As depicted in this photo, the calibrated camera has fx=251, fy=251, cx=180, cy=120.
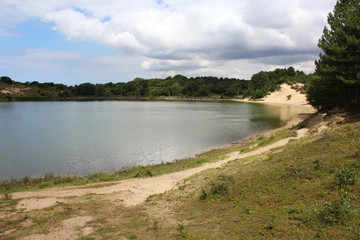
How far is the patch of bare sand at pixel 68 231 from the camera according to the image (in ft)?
26.1

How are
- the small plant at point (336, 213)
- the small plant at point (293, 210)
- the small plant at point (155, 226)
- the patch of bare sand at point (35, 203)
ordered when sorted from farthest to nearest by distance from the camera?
the patch of bare sand at point (35, 203) < the small plant at point (155, 226) < the small plant at point (293, 210) < the small plant at point (336, 213)

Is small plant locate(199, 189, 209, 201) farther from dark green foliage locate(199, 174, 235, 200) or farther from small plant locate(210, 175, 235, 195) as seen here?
small plant locate(210, 175, 235, 195)

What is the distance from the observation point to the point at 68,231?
8.39 metres

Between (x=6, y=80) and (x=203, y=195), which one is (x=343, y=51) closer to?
(x=203, y=195)

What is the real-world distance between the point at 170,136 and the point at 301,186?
29044 mm

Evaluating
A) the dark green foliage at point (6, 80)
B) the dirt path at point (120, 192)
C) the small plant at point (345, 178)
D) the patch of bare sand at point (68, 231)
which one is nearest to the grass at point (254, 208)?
the small plant at point (345, 178)

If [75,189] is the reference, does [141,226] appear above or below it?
above

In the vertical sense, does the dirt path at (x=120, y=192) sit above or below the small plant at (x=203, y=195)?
below

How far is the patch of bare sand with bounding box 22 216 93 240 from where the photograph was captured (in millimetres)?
7964

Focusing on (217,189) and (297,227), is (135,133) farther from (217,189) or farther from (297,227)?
(297,227)

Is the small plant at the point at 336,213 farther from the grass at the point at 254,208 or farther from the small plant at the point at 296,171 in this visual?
the small plant at the point at 296,171

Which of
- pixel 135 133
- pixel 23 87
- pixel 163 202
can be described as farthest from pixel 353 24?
pixel 23 87

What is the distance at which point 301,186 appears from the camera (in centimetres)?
897

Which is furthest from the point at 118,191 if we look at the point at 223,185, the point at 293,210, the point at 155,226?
the point at 293,210
